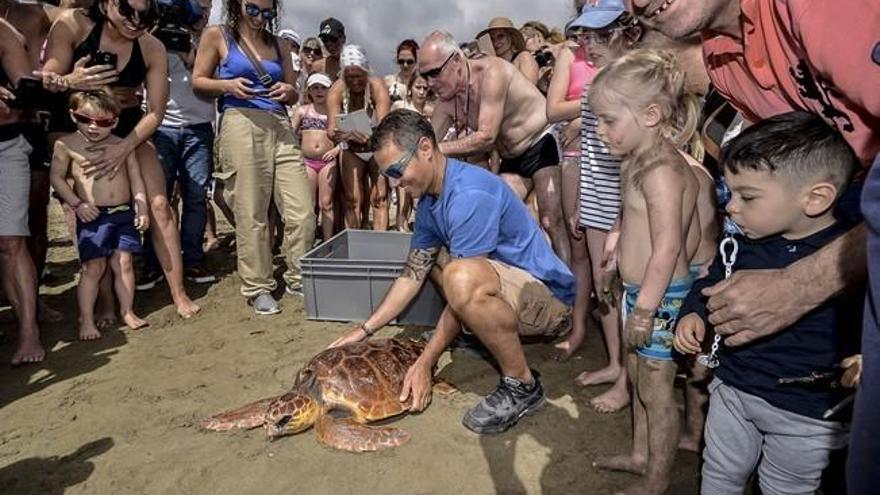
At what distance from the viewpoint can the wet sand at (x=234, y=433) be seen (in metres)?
2.32

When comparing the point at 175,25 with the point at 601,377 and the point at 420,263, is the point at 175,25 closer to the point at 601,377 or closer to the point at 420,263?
the point at 420,263

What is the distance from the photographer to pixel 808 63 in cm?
132

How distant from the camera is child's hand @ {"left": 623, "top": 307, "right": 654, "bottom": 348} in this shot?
1.91 metres

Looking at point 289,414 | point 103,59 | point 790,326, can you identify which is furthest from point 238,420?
point 103,59

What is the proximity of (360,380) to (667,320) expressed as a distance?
1.44 meters

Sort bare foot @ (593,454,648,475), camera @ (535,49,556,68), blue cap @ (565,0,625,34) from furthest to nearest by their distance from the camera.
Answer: camera @ (535,49,556,68) < blue cap @ (565,0,625,34) < bare foot @ (593,454,648,475)

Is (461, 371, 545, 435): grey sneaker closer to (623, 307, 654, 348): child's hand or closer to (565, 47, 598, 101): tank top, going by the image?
(623, 307, 654, 348): child's hand

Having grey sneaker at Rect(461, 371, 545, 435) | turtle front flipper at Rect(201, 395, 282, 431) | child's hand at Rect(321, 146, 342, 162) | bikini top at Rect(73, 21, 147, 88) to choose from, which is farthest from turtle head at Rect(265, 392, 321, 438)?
child's hand at Rect(321, 146, 342, 162)

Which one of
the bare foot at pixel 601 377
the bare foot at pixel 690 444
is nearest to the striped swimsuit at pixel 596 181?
the bare foot at pixel 601 377

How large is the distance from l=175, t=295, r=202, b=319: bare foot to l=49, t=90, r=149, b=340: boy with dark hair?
0.27 m

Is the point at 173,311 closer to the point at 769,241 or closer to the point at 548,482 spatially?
the point at 548,482

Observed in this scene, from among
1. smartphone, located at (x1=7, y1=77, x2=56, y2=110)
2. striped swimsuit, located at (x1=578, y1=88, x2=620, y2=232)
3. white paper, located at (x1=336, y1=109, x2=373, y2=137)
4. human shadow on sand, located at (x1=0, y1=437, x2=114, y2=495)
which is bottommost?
human shadow on sand, located at (x1=0, y1=437, x2=114, y2=495)

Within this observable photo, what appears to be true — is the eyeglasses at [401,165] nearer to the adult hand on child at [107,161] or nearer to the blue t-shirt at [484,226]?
the blue t-shirt at [484,226]

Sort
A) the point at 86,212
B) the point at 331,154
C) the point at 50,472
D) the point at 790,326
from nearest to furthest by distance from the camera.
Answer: the point at 790,326 < the point at 50,472 < the point at 86,212 < the point at 331,154
